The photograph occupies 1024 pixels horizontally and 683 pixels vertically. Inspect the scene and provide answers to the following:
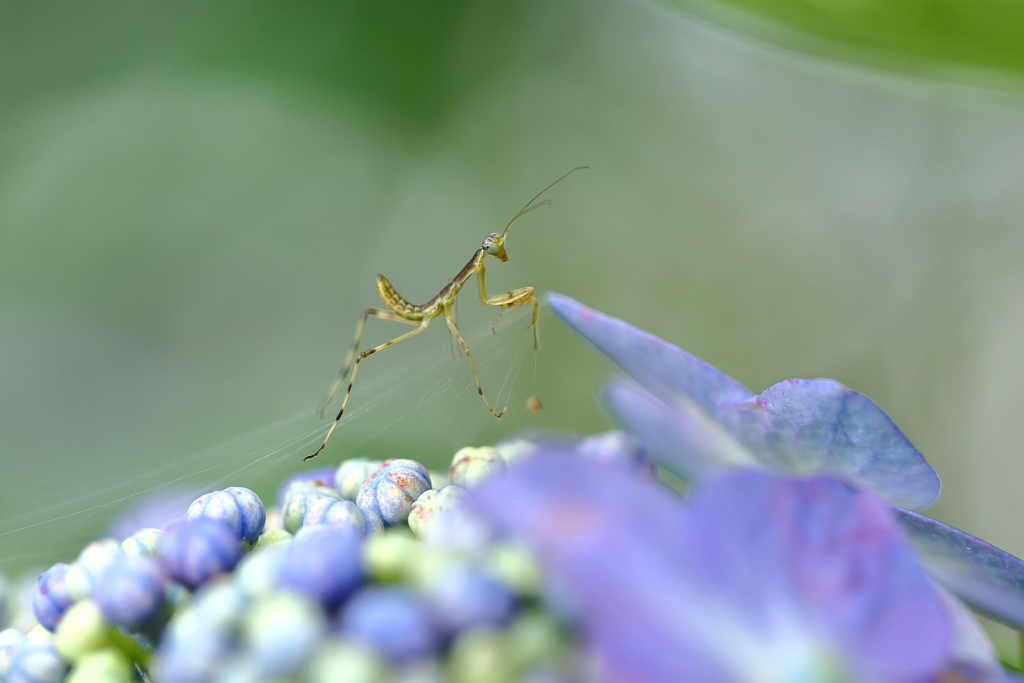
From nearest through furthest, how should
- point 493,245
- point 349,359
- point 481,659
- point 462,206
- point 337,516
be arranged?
point 481,659 → point 337,516 → point 349,359 → point 493,245 → point 462,206

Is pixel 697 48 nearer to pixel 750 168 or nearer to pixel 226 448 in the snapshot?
pixel 750 168

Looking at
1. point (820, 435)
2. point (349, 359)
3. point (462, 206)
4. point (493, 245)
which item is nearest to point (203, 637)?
point (820, 435)

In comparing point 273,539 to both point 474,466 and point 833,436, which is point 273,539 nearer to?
point 474,466

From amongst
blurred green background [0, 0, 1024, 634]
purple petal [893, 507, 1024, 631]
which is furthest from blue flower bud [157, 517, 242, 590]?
blurred green background [0, 0, 1024, 634]

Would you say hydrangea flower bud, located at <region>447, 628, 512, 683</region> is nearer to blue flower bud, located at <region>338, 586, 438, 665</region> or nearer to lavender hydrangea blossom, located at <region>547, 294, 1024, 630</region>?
blue flower bud, located at <region>338, 586, 438, 665</region>

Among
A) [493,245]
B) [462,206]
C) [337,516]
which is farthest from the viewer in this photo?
[462,206]

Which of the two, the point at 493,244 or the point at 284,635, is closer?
the point at 284,635

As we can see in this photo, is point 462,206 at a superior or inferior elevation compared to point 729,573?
inferior
